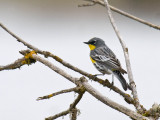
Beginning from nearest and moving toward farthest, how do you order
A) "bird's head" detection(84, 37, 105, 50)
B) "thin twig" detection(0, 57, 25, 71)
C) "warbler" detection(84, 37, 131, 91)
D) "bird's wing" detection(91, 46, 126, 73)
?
1. "thin twig" detection(0, 57, 25, 71)
2. "warbler" detection(84, 37, 131, 91)
3. "bird's wing" detection(91, 46, 126, 73)
4. "bird's head" detection(84, 37, 105, 50)

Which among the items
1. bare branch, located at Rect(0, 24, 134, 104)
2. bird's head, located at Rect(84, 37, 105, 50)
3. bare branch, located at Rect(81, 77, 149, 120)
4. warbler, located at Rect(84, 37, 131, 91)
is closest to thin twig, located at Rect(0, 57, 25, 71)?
bare branch, located at Rect(0, 24, 134, 104)

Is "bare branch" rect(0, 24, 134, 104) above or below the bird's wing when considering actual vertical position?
below

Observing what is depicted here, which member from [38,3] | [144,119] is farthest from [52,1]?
[144,119]

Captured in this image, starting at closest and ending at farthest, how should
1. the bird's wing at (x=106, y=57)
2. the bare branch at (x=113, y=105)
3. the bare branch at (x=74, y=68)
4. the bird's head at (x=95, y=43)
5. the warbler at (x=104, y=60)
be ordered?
the bare branch at (x=113, y=105) < the bare branch at (x=74, y=68) < the warbler at (x=104, y=60) < the bird's wing at (x=106, y=57) < the bird's head at (x=95, y=43)

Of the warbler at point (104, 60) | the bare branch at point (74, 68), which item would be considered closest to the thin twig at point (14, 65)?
the bare branch at point (74, 68)

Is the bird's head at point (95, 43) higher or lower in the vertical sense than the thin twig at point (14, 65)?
higher

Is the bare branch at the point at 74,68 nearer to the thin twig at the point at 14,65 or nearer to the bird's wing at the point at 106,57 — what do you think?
the thin twig at the point at 14,65

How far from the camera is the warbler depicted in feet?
11.2

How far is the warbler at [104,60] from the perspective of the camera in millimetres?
3422

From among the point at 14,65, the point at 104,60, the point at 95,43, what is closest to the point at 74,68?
the point at 14,65

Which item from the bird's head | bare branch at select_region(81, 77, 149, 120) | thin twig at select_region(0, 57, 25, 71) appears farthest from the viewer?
the bird's head

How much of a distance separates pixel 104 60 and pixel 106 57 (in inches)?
3.1

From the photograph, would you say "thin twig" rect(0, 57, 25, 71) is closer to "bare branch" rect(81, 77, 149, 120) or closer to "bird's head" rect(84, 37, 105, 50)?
"bare branch" rect(81, 77, 149, 120)

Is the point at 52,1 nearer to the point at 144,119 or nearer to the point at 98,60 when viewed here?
the point at 98,60
